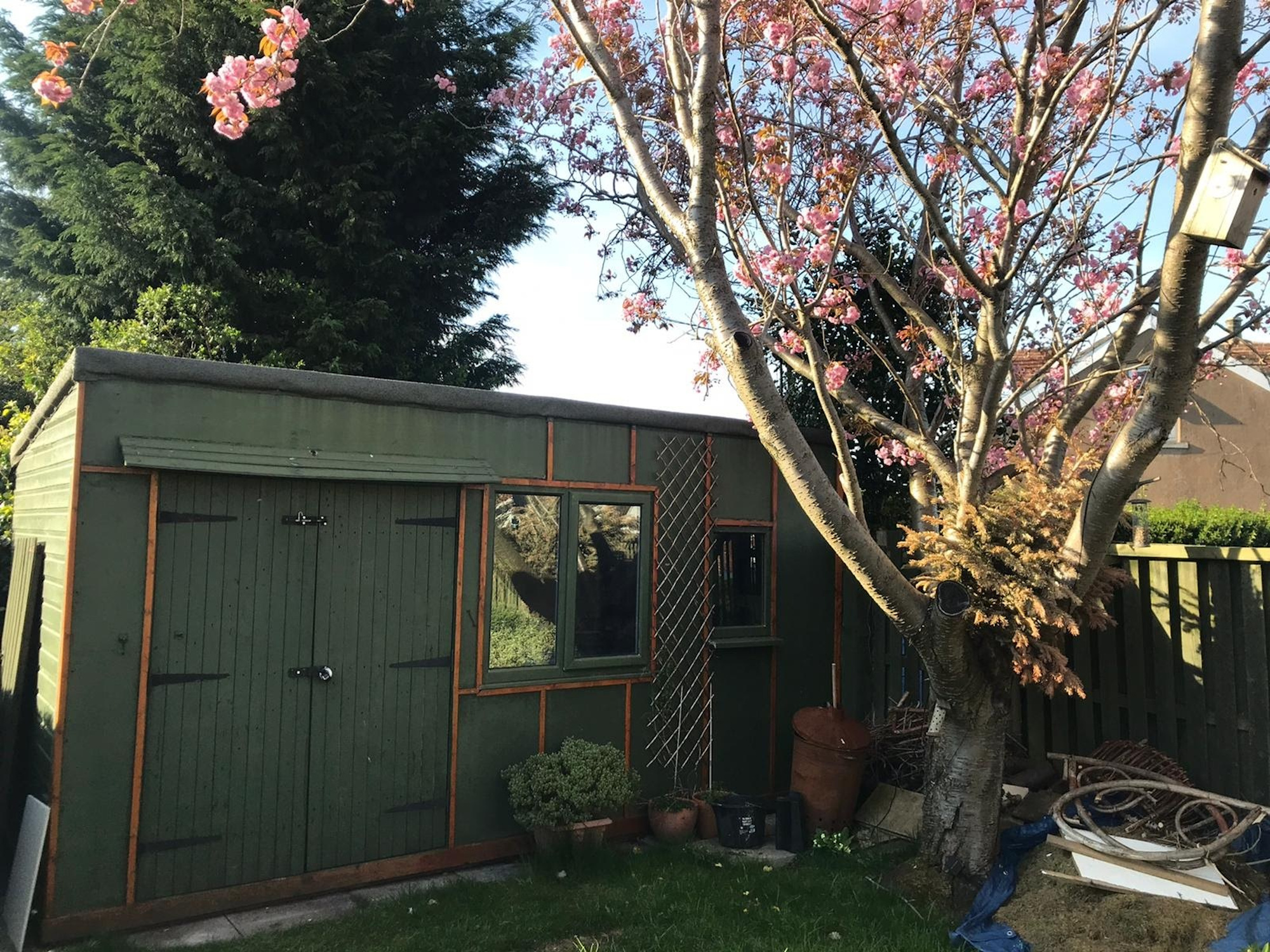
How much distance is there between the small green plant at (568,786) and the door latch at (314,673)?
1246 mm

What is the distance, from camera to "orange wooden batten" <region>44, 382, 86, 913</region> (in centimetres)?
408

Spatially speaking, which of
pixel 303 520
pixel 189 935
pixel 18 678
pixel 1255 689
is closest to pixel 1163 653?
pixel 1255 689

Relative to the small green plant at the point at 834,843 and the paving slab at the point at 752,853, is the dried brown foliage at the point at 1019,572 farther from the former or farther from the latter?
the paving slab at the point at 752,853

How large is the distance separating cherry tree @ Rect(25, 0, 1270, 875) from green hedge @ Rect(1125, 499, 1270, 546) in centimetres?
456

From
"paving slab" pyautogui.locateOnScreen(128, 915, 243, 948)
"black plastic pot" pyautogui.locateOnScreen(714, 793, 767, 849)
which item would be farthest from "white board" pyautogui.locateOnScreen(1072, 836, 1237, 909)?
"paving slab" pyautogui.locateOnScreen(128, 915, 243, 948)

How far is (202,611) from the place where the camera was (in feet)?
14.9

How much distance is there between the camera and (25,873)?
412 cm

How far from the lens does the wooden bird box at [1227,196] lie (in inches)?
115

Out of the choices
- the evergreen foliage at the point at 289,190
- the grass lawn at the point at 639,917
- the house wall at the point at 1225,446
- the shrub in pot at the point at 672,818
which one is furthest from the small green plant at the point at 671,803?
the house wall at the point at 1225,446

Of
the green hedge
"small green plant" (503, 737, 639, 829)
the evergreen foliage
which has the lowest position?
"small green plant" (503, 737, 639, 829)

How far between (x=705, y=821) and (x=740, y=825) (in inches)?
13.2

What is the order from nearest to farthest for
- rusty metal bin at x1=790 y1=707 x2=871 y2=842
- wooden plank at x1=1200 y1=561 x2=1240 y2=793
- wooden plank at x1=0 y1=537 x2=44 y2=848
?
wooden plank at x1=0 y1=537 x2=44 y2=848 → wooden plank at x1=1200 y1=561 x2=1240 y2=793 → rusty metal bin at x1=790 y1=707 x2=871 y2=842

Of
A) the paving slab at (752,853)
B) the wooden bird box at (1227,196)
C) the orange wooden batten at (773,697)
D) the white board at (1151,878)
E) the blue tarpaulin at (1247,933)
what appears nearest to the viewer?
the wooden bird box at (1227,196)

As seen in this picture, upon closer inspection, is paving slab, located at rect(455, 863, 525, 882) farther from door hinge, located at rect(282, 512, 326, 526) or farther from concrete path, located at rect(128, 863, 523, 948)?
door hinge, located at rect(282, 512, 326, 526)
